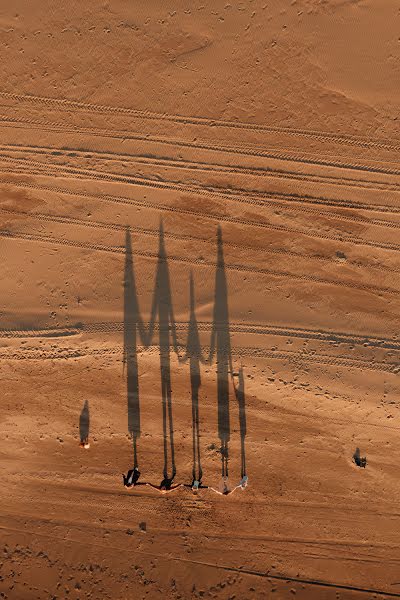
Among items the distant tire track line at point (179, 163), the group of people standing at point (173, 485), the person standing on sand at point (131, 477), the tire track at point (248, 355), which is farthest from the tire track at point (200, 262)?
the person standing on sand at point (131, 477)

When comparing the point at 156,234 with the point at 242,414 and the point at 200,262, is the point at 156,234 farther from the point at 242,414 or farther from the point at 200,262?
the point at 242,414

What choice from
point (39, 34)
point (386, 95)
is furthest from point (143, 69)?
point (386, 95)

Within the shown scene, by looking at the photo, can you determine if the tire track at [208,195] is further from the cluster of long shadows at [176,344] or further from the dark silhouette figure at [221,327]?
the dark silhouette figure at [221,327]

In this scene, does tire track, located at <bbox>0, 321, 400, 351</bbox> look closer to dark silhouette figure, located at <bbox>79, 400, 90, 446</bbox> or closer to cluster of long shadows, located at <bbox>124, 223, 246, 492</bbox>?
cluster of long shadows, located at <bbox>124, 223, 246, 492</bbox>

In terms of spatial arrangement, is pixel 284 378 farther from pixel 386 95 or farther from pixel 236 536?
pixel 386 95

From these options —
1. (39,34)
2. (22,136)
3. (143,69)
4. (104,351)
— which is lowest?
(104,351)

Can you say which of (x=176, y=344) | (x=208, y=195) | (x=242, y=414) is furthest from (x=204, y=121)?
(x=242, y=414)
